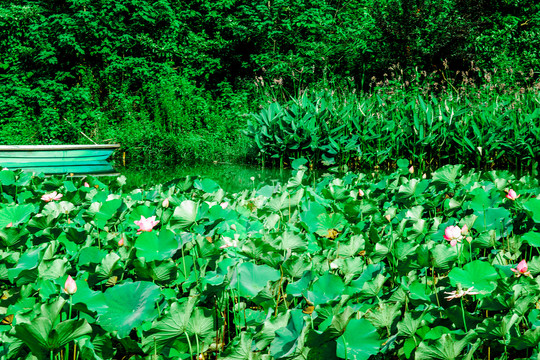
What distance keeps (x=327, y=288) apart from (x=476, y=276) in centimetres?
35

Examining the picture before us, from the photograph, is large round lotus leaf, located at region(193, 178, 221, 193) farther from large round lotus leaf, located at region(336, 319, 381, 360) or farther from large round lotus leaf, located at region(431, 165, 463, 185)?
large round lotus leaf, located at region(336, 319, 381, 360)

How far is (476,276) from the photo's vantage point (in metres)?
1.15

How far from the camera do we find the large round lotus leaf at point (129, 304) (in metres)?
1.04

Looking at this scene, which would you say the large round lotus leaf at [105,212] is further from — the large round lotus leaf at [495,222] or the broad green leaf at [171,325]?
the large round lotus leaf at [495,222]

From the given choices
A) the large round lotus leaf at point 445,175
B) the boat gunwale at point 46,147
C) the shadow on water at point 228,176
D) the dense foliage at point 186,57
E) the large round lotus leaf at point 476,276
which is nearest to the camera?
the large round lotus leaf at point 476,276

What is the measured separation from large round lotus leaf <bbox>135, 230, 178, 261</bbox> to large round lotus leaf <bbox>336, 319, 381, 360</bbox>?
0.58 meters

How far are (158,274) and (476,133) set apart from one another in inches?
175

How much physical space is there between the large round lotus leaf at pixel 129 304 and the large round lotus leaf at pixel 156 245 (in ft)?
0.89

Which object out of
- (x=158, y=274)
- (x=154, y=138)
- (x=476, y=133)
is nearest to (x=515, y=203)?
(x=158, y=274)

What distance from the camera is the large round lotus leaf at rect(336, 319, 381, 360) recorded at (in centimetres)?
95

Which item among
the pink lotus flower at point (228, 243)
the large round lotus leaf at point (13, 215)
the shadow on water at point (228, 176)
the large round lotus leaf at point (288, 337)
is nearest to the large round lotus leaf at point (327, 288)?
the large round lotus leaf at point (288, 337)

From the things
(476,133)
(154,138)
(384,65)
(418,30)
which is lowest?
(154,138)

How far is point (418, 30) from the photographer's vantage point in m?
9.54

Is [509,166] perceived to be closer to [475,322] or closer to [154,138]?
[475,322]
